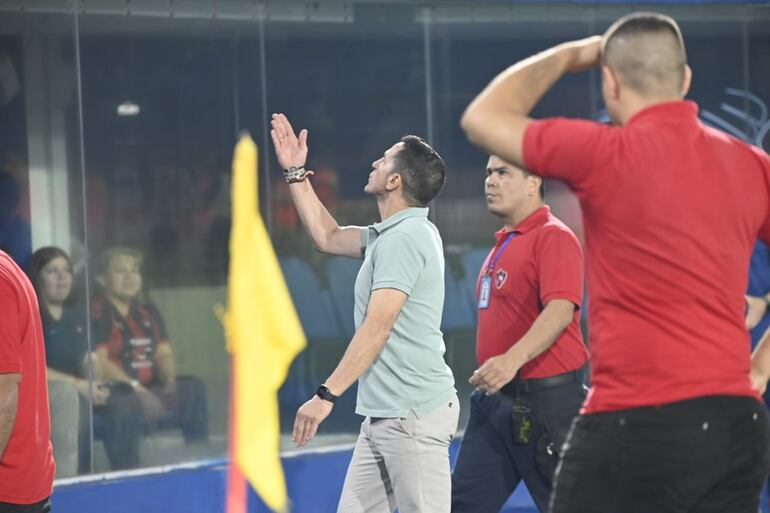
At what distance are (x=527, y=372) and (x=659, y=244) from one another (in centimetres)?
227

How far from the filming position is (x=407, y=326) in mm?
5098

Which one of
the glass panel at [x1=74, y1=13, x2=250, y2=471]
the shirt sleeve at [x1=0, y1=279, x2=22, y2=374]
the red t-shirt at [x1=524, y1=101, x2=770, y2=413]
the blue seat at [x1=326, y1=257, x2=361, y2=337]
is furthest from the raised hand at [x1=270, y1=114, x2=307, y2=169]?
the red t-shirt at [x1=524, y1=101, x2=770, y2=413]

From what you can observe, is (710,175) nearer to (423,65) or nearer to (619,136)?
(619,136)

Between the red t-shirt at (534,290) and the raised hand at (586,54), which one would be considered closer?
the raised hand at (586,54)

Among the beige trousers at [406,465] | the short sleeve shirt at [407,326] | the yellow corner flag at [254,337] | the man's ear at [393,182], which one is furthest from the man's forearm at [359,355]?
the yellow corner flag at [254,337]

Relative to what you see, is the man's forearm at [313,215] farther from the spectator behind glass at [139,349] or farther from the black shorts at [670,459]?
the black shorts at [670,459]

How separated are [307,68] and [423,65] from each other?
0.78m

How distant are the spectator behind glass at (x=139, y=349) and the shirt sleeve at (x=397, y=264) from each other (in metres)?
2.77

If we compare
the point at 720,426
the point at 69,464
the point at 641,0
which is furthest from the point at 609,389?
the point at 641,0

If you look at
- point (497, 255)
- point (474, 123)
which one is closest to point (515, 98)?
point (474, 123)

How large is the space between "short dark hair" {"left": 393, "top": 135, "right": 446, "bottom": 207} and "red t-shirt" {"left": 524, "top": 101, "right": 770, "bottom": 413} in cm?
220

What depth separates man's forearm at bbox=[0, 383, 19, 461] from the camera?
395 centimetres

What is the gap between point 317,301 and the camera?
8.00m

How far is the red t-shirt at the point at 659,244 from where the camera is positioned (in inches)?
120
